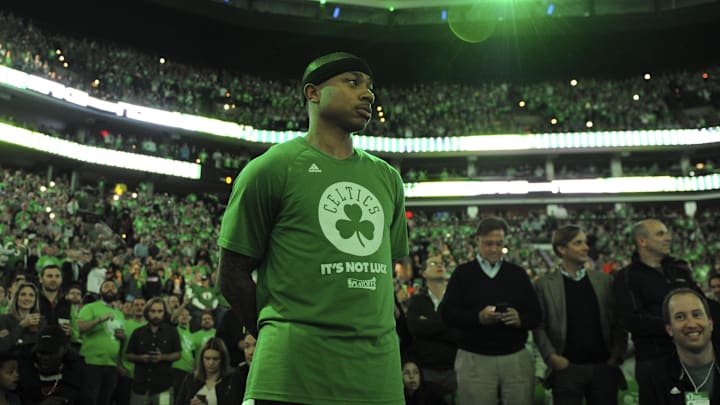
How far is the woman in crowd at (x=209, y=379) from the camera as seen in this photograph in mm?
5789

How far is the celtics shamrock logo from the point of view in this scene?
1976 mm

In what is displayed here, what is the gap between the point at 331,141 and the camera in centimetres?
223

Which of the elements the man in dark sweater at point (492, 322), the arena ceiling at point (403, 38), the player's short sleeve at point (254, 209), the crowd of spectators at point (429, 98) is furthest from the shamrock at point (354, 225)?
the crowd of spectators at point (429, 98)

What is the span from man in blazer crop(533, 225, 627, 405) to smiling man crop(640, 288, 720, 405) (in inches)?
48.4

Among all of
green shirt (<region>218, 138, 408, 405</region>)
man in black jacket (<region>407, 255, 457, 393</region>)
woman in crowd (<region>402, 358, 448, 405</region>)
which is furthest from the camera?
man in black jacket (<region>407, 255, 457, 393</region>)

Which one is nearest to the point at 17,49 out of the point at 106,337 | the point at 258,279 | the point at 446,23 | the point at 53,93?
the point at 53,93

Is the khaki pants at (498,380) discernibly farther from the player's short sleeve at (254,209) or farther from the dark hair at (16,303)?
the dark hair at (16,303)

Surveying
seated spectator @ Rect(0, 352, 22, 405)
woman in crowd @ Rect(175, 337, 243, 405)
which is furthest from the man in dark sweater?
seated spectator @ Rect(0, 352, 22, 405)

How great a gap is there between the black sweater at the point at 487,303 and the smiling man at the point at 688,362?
4.31 feet

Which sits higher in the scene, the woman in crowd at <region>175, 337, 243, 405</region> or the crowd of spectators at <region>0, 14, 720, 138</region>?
the crowd of spectators at <region>0, 14, 720, 138</region>

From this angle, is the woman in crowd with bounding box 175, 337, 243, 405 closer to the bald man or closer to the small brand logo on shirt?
the bald man

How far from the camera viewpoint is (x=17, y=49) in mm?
27828

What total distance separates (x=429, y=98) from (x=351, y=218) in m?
39.1

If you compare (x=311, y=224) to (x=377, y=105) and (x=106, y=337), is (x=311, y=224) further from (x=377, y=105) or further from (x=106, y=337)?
(x=377, y=105)
